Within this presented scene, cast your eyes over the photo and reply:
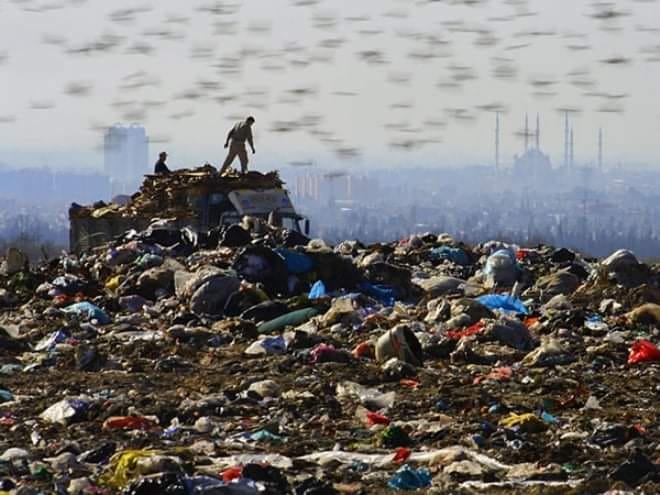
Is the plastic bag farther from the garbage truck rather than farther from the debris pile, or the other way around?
the debris pile

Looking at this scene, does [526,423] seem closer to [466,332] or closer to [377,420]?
[377,420]

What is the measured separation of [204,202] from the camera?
2028cm

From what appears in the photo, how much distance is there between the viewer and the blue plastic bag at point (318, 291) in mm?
13641

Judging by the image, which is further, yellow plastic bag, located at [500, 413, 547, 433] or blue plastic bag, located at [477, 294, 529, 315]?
blue plastic bag, located at [477, 294, 529, 315]

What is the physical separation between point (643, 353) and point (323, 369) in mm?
2288

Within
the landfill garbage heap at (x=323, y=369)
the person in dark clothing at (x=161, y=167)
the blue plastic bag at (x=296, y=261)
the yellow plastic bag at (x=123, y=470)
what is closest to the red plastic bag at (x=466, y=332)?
the landfill garbage heap at (x=323, y=369)

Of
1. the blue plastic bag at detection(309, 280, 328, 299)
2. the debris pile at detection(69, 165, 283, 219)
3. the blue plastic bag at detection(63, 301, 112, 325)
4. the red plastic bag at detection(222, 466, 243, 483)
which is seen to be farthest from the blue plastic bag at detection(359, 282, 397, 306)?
the red plastic bag at detection(222, 466, 243, 483)

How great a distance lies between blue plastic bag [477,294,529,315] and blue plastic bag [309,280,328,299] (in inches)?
61.5

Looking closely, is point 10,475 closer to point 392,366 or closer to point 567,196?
point 392,366

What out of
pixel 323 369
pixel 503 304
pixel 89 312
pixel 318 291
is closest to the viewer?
pixel 323 369

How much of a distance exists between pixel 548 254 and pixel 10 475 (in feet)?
37.7

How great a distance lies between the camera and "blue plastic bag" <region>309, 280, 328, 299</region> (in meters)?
13.6

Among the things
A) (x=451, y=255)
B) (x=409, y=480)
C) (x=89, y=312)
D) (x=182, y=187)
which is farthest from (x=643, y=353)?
(x=182, y=187)

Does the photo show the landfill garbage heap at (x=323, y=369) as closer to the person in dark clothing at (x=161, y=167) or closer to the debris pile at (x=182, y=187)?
the debris pile at (x=182, y=187)
